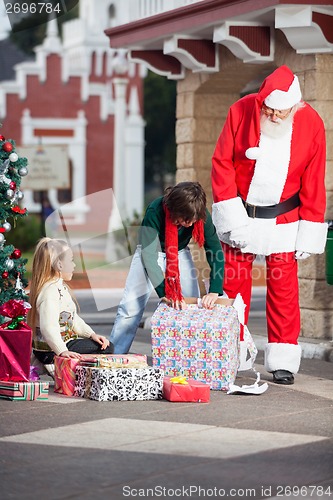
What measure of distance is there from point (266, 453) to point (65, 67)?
37042 millimetres

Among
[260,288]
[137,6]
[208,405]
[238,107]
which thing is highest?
[137,6]

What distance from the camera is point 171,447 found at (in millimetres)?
6293

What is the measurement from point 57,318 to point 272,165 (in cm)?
182

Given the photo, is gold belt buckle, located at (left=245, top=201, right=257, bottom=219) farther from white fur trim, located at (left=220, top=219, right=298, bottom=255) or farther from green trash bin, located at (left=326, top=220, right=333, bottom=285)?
green trash bin, located at (left=326, top=220, right=333, bottom=285)

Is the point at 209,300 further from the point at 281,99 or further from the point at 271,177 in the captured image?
the point at 281,99

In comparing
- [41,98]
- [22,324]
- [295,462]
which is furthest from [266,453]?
[41,98]

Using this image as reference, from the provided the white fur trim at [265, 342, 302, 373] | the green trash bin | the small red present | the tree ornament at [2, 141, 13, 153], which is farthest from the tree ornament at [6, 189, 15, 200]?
the green trash bin

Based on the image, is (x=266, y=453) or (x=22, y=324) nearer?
(x=266, y=453)

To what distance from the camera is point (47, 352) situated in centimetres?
823

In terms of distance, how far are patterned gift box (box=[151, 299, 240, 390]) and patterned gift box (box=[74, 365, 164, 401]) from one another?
47 cm

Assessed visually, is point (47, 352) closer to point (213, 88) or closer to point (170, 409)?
point (170, 409)

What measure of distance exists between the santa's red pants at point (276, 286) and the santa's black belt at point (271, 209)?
27 centimetres

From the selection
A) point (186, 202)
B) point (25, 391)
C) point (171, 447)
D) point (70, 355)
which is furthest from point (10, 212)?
point (171, 447)

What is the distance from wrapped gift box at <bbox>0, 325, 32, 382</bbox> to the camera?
7770mm
